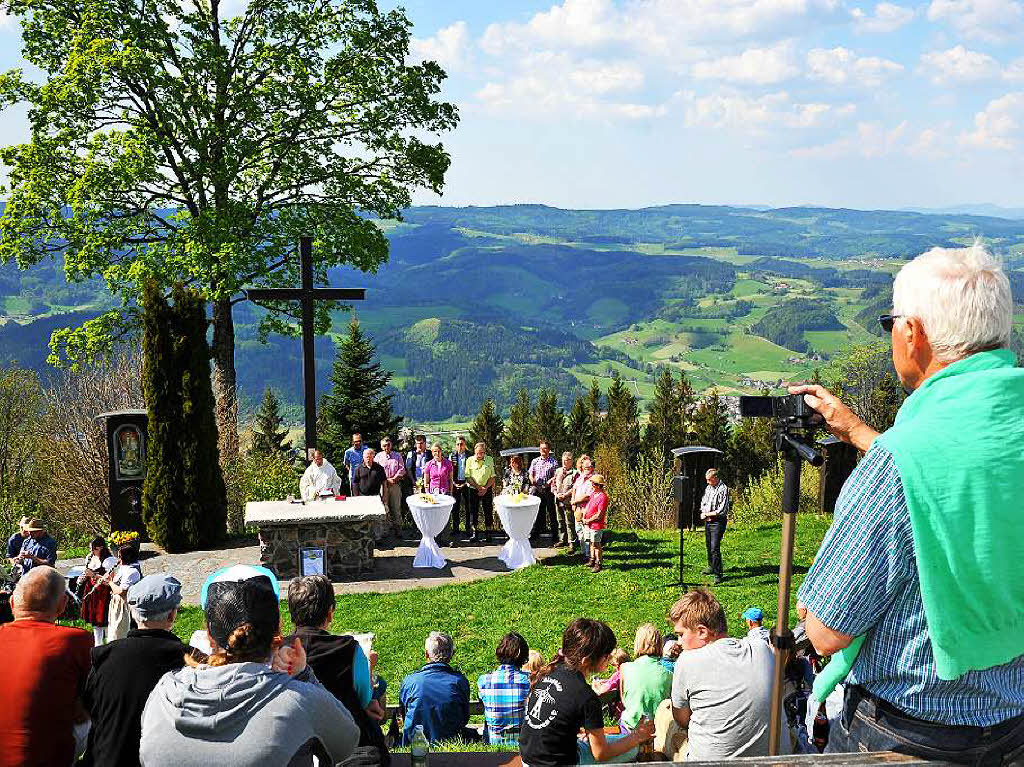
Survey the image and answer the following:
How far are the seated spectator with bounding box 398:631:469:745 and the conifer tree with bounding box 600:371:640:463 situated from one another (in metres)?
39.4

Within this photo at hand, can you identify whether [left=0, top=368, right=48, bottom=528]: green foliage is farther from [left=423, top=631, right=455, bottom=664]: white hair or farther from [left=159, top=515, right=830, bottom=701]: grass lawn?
[left=423, top=631, right=455, bottom=664]: white hair

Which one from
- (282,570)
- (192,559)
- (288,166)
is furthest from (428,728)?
(288,166)

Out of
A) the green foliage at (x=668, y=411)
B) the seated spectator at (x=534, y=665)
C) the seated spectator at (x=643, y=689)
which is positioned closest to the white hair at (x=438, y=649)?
the seated spectator at (x=534, y=665)

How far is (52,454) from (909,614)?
2060 cm

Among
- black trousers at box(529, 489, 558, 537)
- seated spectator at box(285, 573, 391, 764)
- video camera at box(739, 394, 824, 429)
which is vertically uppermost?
video camera at box(739, 394, 824, 429)

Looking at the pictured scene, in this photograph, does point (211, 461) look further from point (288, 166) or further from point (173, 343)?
point (288, 166)

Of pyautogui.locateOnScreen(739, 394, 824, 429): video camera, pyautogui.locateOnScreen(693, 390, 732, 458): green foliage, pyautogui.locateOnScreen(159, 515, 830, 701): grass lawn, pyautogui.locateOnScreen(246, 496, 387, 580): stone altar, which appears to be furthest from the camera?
pyautogui.locateOnScreen(693, 390, 732, 458): green foliage

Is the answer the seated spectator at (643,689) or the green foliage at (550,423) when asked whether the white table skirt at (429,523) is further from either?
the green foliage at (550,423)

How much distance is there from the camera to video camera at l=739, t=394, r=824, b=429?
3.06 m

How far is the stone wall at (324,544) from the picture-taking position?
43.1 feet

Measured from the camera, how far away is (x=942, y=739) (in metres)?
1.97

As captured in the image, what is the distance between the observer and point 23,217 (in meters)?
20.0

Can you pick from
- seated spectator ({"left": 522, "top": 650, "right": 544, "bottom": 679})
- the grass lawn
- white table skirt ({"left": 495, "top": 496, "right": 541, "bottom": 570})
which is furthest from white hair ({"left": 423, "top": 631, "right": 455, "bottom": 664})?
white table skirt ({"left": 495, "top": 496, "right": 541, "bottom": 570})

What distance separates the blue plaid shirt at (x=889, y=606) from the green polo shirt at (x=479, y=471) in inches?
521
